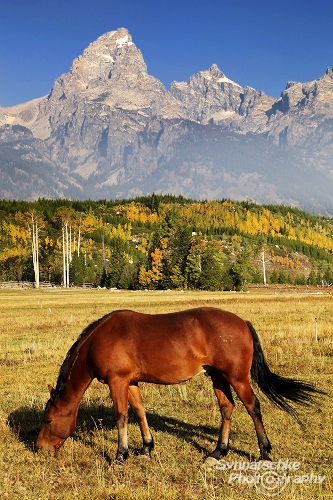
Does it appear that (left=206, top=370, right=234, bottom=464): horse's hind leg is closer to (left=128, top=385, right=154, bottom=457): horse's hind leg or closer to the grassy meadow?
the grassy meadow

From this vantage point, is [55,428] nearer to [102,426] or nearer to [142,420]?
[142,420]

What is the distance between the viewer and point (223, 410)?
8.77m

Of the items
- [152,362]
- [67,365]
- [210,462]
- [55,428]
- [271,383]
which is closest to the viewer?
[210,462]

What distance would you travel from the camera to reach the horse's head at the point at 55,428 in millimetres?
8680

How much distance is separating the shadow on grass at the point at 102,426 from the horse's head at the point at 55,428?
0.40 metres

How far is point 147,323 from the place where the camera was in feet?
29.2

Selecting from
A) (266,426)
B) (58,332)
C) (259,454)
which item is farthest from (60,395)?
(58,332)

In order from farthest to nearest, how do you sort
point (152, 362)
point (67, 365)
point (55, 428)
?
point (67, 365), point (55, 428), point (152, 362)

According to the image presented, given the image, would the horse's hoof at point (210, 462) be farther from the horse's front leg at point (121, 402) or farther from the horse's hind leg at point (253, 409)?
the horse's front leg at point (121, 402)

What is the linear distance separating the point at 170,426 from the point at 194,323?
10.5 ft

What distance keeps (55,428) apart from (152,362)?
7.39ft

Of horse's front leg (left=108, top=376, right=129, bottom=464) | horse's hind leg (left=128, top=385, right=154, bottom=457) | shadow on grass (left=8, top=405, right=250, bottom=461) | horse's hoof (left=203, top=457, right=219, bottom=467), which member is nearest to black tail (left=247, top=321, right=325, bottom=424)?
shadow on grass (left=8, top=405, right=250, bottom=461)

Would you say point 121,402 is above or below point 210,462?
above

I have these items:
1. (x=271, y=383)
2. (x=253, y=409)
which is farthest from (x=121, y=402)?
(x=271, y=383)
